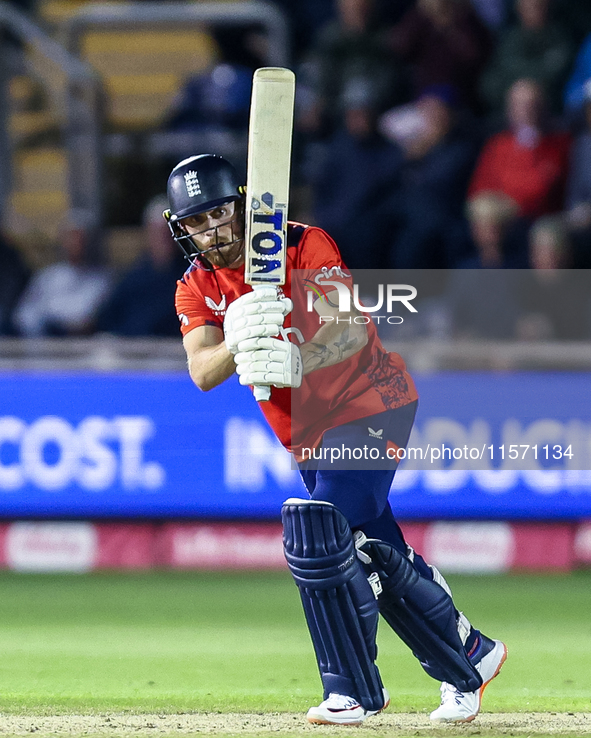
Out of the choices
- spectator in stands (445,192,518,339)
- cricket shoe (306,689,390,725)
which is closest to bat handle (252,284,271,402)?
cricket shoe (306,689,390,725)

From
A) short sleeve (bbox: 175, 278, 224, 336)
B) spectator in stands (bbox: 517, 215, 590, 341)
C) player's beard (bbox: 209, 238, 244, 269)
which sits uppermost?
spectator in stands (bbox: 517, 215, 590, 341)

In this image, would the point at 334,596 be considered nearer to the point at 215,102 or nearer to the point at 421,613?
the point at 421,613

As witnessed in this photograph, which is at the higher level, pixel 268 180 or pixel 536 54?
pixel 536 54

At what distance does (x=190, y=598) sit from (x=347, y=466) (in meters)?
3.38

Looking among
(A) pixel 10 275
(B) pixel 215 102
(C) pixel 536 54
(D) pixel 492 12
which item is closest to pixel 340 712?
(A) pixel 10 275

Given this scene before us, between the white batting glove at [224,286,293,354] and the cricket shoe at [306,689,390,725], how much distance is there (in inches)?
49.5

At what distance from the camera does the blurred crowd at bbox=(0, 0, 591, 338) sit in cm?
869

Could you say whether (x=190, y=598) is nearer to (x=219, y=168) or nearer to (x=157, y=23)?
(x=219, y=168)

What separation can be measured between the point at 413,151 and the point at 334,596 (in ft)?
17.8

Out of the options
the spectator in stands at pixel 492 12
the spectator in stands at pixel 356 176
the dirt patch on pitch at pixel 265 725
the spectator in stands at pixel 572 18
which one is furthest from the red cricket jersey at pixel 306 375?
the spectator in stands at pixel 492 12

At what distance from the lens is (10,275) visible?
9492 millimetres

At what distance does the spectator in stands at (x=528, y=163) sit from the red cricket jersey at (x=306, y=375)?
4.73 meters

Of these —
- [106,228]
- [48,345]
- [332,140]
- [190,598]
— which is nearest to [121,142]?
[106,228]

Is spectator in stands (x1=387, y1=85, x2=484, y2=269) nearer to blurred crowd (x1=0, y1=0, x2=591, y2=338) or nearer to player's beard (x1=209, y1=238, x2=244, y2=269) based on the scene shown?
blurred crowd (x1=0, y1=0, x2=591, y2=338)
